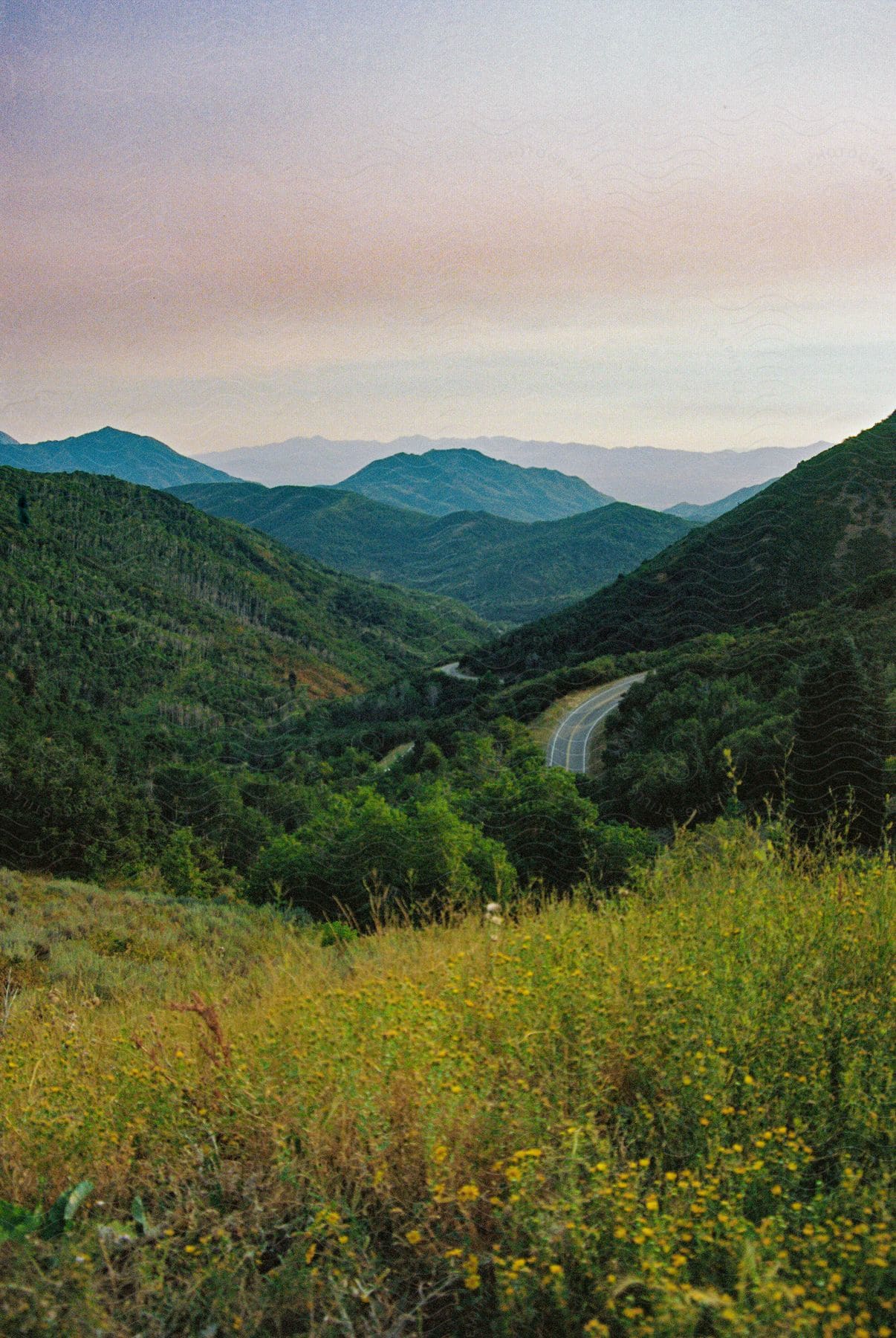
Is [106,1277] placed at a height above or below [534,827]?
above

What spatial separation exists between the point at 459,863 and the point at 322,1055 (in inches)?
A: 272

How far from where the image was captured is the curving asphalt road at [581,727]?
800 inches

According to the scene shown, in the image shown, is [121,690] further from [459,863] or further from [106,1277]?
[106,1277]

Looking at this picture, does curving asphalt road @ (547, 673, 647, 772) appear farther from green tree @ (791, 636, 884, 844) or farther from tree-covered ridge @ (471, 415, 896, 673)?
tree-covered ridge @ (471, 415, 896, 673)

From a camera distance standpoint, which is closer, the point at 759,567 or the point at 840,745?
the point at 840,745

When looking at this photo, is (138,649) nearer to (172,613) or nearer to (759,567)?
(172,613)

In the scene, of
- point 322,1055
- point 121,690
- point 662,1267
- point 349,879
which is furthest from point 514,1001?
point 121,690

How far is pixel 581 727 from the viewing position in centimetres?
2281

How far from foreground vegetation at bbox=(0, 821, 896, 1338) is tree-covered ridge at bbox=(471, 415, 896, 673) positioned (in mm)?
33472

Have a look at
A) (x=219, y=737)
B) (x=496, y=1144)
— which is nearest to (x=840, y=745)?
(x=496, y=1144)

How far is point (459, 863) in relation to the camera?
9.41m

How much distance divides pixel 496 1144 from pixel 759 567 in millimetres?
45312

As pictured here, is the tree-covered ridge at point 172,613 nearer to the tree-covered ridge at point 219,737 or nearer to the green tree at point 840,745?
the tree-covered ridge at point 219,737

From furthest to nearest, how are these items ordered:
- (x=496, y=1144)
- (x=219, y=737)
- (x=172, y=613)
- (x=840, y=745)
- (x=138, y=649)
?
(x=172, y=613), (x=138, y=649), (x=219, y=737), (x=840, y=745), (x=496, y=1144)
